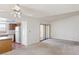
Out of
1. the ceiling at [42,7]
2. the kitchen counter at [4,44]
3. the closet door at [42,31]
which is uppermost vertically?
the ceiling at [42,7]

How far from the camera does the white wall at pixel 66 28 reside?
10367 millimetres

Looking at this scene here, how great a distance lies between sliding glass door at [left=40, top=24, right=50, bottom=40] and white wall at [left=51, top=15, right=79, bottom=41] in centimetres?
51

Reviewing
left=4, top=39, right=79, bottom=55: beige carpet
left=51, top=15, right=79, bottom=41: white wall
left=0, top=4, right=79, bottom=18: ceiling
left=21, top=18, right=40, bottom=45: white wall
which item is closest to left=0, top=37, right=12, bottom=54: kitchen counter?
left=4, top=39, right=79, bottom=55: beige carpet

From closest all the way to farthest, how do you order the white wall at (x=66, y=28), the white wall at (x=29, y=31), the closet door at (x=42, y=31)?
the white wall at (x=29, y=31), the white wall at (x=66, y=28), the closet door at (x=42, y=31)

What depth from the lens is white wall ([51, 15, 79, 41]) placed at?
34.0 feet

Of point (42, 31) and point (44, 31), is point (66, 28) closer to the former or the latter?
point (44, 31)

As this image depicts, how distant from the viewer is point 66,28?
36.7 feet

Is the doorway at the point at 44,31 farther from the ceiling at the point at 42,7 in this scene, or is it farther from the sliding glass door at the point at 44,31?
the ceiling at the point at 42,7

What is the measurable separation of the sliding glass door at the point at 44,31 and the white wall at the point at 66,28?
513 mm

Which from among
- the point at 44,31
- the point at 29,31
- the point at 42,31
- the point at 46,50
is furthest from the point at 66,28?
the point at 46,50

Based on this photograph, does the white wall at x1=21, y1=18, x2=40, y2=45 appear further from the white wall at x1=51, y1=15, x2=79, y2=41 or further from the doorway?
the white wall at x1=51, y1=15, x2=79, y2=41

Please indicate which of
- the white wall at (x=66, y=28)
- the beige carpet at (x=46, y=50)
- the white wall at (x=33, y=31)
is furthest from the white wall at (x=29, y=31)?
the white wall at (x=66, y=28)
